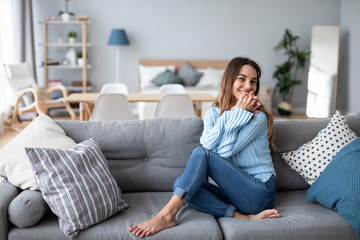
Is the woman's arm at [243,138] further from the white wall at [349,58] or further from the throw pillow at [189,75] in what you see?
the white wall at [349,58]

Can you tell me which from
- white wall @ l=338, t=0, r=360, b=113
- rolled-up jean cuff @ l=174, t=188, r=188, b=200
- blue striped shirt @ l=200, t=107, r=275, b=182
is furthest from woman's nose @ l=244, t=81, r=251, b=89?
white wall @ l=338, t=0, r=360, b=113

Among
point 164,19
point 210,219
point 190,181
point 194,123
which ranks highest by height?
point 164,19

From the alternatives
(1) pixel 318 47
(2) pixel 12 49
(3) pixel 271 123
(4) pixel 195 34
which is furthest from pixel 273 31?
(3) pixel 271 123

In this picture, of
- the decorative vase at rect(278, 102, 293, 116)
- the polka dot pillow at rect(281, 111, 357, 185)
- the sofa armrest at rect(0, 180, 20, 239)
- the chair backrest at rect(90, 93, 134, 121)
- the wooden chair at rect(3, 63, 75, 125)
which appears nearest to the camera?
the sofa armrest at rect(0, 180, 20, 239)

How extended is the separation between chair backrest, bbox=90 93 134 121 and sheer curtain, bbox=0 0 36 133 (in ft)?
7.40

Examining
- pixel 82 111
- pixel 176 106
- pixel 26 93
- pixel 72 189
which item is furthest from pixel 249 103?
pixel 26 93

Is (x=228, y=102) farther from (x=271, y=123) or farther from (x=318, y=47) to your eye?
(x=318, y=47)

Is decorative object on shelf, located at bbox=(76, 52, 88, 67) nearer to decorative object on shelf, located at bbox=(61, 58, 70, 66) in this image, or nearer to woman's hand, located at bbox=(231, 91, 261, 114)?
decorative object on shelf, located at bbox=(61, 58, 70, 66)

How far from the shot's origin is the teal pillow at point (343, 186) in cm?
194

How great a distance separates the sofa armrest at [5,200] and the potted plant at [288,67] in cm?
581

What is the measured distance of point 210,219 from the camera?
2.00m

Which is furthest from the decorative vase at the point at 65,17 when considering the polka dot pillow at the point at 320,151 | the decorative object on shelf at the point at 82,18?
the polka dot pillow at the point at 320,151

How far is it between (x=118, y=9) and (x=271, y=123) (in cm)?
530

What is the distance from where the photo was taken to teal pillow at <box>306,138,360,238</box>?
1940 mm
